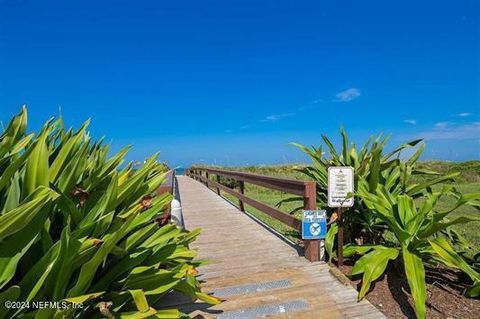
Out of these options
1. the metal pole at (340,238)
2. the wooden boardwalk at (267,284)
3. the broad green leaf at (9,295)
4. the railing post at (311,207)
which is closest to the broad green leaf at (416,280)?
the wooden boardwalk at (267,284)

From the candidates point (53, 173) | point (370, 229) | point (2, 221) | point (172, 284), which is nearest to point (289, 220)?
point (370, 229)

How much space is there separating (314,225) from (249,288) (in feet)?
3.19

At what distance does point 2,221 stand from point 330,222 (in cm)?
308

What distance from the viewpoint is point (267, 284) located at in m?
3.24

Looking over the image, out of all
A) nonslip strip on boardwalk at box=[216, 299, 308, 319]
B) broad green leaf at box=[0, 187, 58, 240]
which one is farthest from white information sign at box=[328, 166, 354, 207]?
broad green leaf at box=[0, 187, 58, 240]

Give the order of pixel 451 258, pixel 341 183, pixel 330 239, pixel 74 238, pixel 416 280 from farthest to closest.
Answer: pixel 330 239, pixel 341 183, pixel 451 258, pixel 416 280, pixel 74 238

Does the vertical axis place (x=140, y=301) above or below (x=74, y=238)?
below

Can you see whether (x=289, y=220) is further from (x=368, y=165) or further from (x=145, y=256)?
(x=145, y=256)

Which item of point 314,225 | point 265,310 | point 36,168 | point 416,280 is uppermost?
point 36,168

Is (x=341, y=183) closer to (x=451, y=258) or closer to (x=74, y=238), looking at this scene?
(x=451, y=258)

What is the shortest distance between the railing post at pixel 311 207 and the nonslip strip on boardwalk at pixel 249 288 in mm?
565

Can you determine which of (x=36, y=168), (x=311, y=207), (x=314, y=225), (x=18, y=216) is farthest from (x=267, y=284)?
(x=18, y=216)

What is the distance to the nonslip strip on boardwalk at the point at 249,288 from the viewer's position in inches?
121

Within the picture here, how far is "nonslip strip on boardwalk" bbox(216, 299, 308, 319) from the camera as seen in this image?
2693mm
